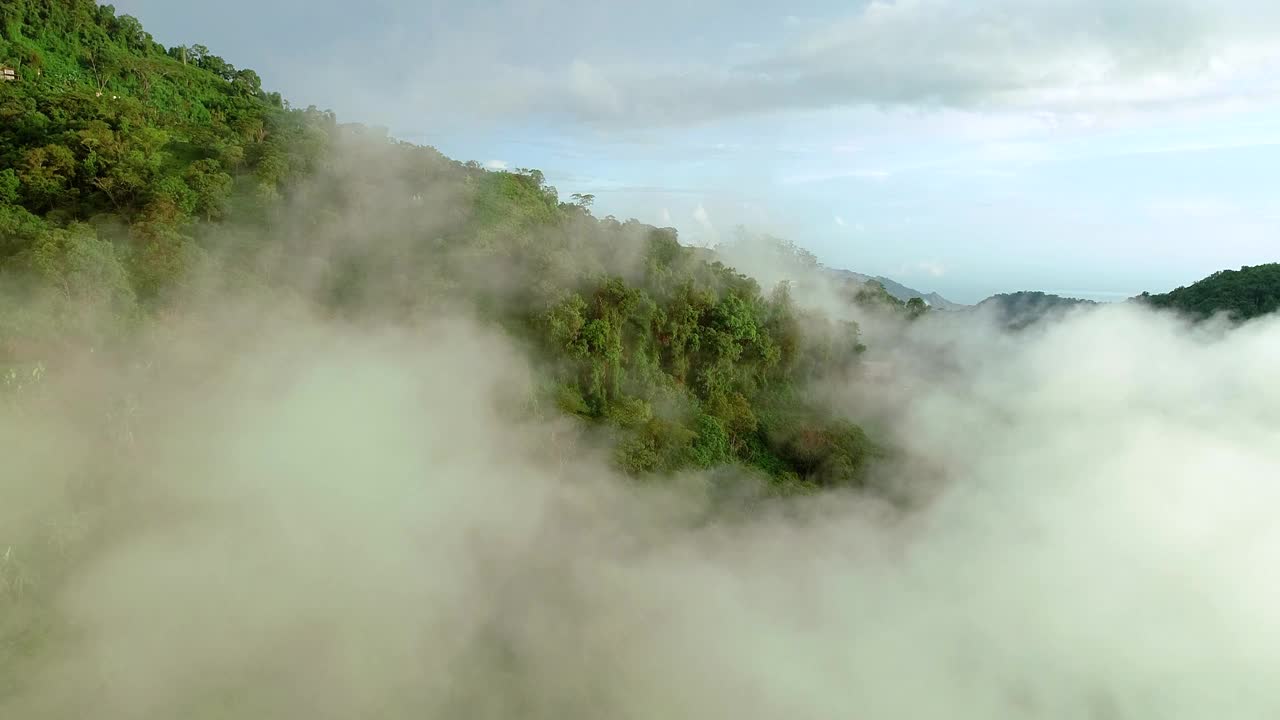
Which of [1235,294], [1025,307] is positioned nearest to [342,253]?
[1235,294]

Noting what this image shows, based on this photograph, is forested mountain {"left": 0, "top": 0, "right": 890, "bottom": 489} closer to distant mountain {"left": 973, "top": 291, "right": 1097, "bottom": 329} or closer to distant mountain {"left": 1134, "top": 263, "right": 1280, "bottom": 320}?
distant mountain {"left": 1134, "top": 263, "right": 1280, "bottom": 320}

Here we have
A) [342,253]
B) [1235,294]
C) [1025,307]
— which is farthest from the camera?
[1025,307]

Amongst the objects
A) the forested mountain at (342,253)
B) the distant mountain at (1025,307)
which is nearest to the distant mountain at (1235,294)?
the distant mountain at (1025,307)

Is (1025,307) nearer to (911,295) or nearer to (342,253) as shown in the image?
(911,295)

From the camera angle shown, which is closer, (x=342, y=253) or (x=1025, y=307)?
(x=342, y=253)

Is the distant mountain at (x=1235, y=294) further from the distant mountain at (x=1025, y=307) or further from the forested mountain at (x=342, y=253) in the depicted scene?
the forested mountain at (x=342, y=253)

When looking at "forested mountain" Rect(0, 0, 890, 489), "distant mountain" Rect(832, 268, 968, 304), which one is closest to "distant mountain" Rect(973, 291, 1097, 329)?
"distant mountain" Rect(832, 268, 968, 304)

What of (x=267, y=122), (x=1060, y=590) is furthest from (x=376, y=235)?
(x=1060, y=590)
